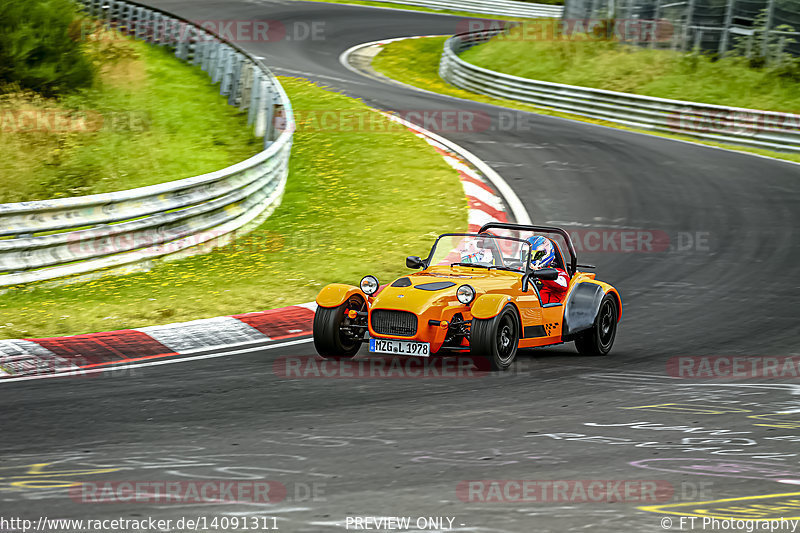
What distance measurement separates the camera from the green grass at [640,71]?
87.3 feet

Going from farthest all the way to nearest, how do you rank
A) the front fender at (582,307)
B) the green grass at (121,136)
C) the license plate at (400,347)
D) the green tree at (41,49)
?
1. the green tree at (41,49)
2. the green grass at (121,136)
3. the front fender at (582,307)
4. the license plate at (400,347)

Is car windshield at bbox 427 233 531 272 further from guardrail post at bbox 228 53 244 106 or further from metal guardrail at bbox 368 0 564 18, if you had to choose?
metal guardrail at bbox 368 0 564 18

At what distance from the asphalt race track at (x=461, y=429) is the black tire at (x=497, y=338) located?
0.22 metres

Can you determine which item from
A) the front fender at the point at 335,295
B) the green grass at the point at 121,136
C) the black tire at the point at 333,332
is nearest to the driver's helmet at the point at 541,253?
the front fender at the point at 335,295

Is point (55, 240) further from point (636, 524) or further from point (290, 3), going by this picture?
point (290, 3)

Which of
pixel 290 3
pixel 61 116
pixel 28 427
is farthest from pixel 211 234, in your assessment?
pixel 290 3

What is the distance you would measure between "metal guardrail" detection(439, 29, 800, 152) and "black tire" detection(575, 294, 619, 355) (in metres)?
14.8

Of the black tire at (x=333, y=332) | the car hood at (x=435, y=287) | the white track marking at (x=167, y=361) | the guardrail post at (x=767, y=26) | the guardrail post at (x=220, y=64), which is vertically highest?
the guardrail post at (x=767, y=26)

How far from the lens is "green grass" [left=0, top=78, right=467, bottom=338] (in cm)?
1094

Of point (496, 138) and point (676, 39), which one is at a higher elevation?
point (676, 39)

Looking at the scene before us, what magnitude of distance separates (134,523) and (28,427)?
2.14 meters

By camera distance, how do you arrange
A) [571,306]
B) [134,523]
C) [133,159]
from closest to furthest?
[134,523]
[571,306]
[133,159]

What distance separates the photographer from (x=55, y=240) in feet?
38.9

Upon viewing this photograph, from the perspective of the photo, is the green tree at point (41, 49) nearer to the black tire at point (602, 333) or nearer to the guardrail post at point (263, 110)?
the guardrail post at point (263, 110)
